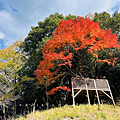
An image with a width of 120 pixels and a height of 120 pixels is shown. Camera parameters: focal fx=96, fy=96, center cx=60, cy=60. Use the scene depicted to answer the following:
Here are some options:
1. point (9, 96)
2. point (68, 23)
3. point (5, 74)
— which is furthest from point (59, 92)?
point (68, 23)

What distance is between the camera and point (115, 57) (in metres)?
12.6

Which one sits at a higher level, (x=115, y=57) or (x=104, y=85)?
(x=115, y=57)

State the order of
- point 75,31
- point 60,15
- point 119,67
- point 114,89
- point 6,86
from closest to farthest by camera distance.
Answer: point 75,31 < point 119,67 < point 6,86 < point 114,89 < point 60,15

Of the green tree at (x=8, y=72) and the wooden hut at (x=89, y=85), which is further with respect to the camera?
the green tree at (x=8, y=72)

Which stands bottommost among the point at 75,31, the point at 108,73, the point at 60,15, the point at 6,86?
the point at 6,86

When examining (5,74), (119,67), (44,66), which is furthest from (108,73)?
(5,74)

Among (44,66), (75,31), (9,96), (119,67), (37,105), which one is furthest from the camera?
(37,105)

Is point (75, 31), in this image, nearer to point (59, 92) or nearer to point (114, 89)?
point (59, 92)

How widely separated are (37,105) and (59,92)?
4.93 meters

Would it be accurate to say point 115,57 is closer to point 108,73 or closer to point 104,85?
point 108,73

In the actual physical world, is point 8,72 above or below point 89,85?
above

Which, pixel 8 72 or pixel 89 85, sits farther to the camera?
pixel 8 72

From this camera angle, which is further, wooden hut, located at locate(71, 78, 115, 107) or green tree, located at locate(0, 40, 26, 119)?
green tree, located at locate(0, 40, 26, 119)

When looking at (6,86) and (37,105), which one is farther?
(37,105)
